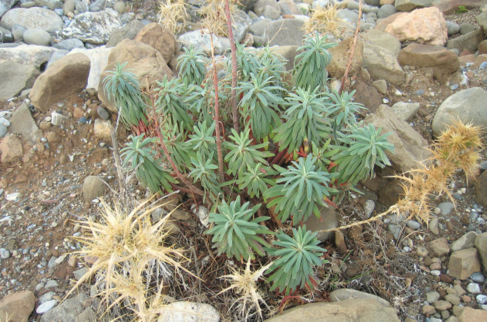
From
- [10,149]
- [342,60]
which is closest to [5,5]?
[10,149]

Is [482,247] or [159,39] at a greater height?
[159,39]

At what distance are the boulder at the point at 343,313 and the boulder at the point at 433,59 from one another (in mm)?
3447

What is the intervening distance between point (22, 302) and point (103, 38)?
4.26 m

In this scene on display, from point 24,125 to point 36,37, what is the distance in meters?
2.20

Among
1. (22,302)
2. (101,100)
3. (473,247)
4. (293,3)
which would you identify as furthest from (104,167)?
(293,3)

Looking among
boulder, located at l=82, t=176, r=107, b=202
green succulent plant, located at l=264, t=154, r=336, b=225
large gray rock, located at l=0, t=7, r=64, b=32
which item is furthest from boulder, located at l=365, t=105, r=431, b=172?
large gray rock, located at l=0, t=7, r=64, b=32

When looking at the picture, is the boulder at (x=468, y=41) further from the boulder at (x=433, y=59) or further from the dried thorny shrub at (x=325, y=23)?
the dried thorny shrub at (x=325, y=23)

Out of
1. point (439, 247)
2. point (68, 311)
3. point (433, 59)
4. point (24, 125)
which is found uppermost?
point (433, 59)

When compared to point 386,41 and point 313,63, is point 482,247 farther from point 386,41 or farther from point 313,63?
point 386,41

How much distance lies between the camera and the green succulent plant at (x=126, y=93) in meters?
3.05

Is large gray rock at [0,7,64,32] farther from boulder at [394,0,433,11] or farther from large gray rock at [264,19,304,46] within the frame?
boulder at [394,0,433,11]

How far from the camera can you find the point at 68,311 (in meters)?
2.81

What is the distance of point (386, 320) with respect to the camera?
7.91 ft

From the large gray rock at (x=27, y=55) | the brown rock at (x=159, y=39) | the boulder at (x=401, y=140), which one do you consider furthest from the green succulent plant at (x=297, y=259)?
the large gray rock at (x=27, y=55)
